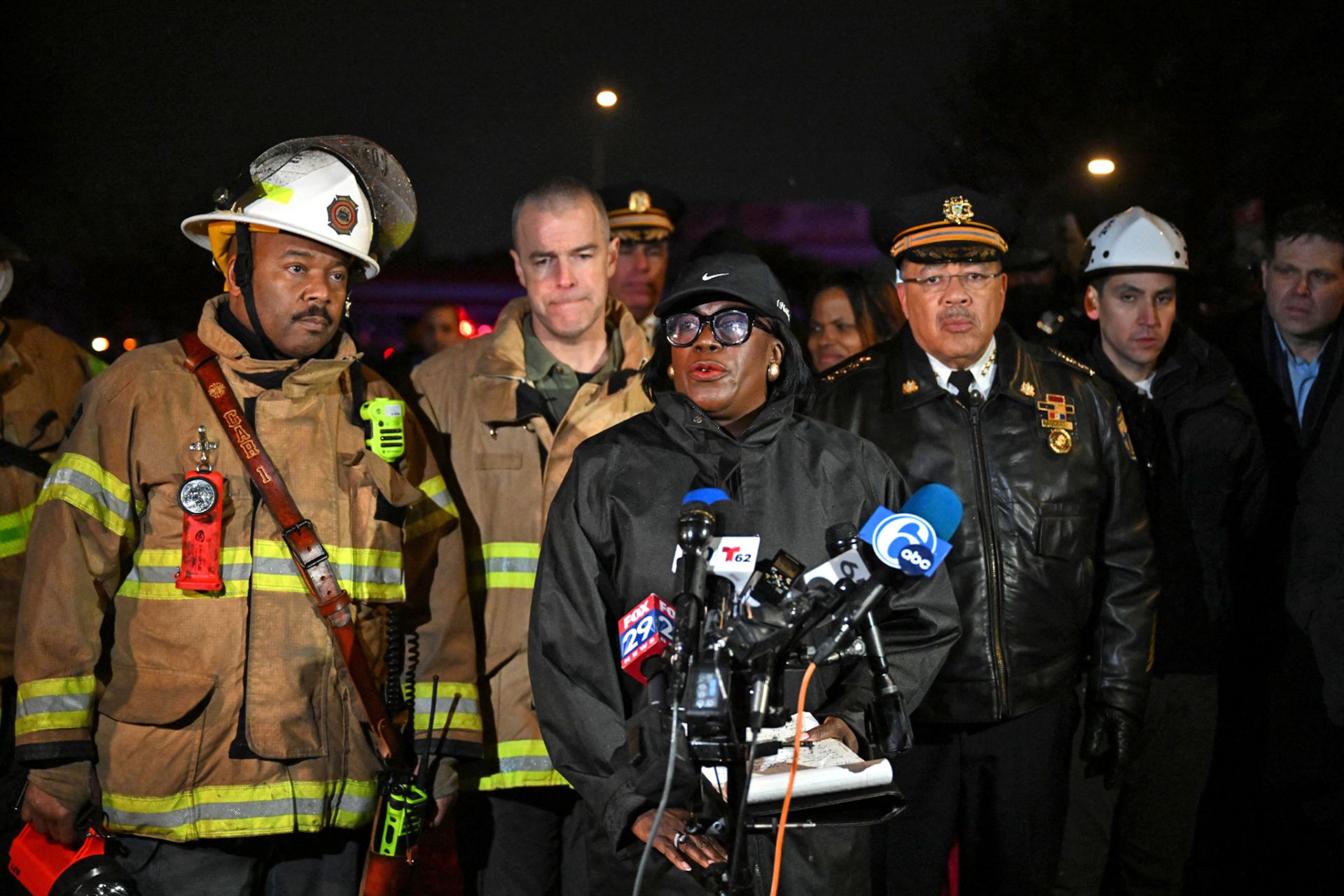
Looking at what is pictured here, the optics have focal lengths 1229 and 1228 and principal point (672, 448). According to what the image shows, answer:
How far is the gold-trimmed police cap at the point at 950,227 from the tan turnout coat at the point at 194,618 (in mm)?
2029

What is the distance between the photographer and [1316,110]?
435 inches

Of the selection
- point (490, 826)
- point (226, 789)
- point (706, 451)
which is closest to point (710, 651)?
point (706, 451)

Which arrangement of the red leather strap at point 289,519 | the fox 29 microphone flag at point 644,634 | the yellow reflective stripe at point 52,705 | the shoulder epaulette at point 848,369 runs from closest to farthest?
the fox 29 microphone flag at point 644,634 → the yellow reflective stripe at point 52,705 → the red leather strap at point 289,519 → the shoulder epaulette at point 848,369

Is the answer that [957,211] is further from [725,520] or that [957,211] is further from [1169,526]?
[725,520]

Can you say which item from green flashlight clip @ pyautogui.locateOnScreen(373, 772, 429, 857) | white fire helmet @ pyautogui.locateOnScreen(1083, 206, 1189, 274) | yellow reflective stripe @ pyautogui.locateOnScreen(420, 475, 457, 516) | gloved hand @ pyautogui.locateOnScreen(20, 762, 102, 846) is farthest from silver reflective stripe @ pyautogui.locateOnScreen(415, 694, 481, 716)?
white fire helmet @ pyautogui.locateOnScreen(1083, 206, 1189, 274)

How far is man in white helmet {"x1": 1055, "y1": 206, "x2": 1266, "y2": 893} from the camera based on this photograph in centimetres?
475

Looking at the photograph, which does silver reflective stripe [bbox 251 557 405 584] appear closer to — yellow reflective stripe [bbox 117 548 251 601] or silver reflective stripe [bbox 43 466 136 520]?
yellow reflective stripe [bbox 117 548 251 601]

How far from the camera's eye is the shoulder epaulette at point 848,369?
14.6 feet

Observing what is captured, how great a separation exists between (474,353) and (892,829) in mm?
2240

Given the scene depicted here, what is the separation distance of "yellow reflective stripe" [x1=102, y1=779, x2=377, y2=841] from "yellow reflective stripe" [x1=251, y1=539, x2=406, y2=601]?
55 cm

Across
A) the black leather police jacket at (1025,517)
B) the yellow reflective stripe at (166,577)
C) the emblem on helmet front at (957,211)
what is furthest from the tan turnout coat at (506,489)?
the emblem on helmet front at (957,211)

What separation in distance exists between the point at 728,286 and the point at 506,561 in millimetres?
1564

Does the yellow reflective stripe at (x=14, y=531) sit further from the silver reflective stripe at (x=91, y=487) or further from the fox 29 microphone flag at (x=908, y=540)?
the fox 29 microphone flag at (x=908, y=540)

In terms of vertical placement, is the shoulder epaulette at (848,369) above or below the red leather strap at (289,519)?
above
